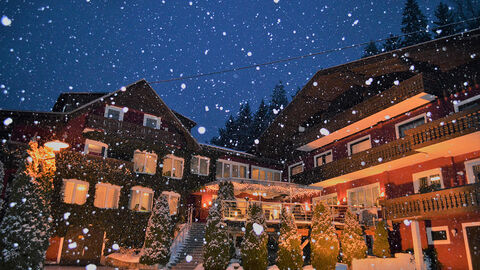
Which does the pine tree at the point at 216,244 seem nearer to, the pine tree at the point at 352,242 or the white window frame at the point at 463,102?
the pine tree at the point at 352,242

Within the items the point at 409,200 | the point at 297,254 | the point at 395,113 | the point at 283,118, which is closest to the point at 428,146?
the point at 409,200

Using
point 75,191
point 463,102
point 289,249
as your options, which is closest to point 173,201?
point 75,191

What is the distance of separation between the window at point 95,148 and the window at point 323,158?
16.0 m

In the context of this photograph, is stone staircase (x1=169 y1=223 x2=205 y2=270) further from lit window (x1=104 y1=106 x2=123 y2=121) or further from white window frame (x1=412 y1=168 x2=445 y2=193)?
white window frame (x1=412 y1=168 x2=445 y2=193)

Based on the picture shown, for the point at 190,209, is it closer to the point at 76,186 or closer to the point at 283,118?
the point at 76,186

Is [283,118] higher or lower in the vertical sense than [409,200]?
higher

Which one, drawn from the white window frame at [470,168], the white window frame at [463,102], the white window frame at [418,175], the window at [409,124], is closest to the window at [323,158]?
the window at [409,124]

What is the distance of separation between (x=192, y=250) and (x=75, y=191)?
8565 millimetres

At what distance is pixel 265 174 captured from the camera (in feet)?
105

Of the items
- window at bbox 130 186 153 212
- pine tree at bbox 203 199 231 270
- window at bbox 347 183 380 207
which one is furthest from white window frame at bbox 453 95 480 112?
window at bbox 130 186 153 212

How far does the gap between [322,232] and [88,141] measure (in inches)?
651

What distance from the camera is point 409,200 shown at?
682 inches

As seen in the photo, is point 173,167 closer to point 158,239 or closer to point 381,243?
point 158,239

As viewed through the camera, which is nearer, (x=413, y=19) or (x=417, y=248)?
(x=417, y=248)
